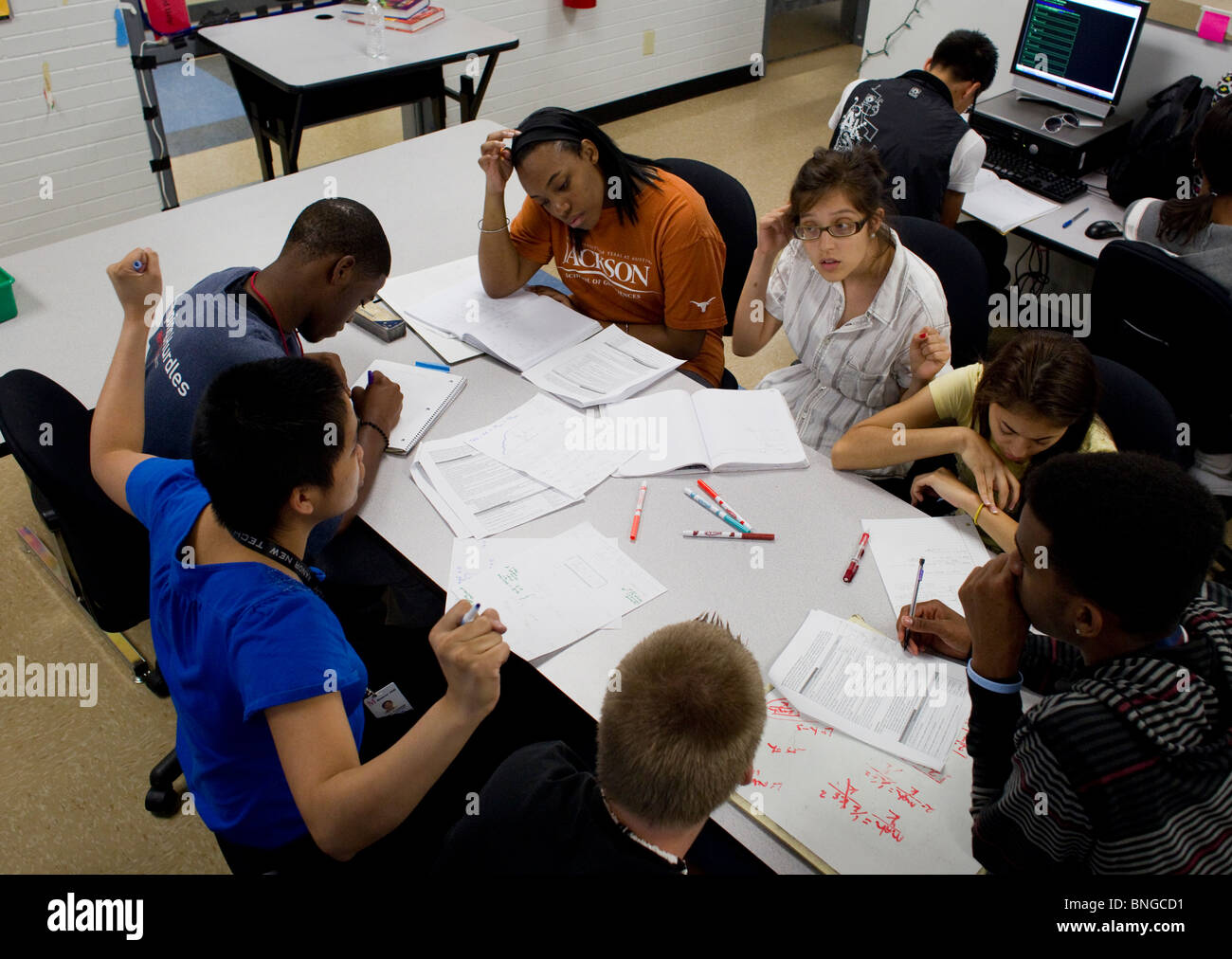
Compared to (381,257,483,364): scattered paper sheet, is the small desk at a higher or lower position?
higher

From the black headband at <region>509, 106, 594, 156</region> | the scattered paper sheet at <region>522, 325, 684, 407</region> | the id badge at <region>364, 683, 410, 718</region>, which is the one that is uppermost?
the black headband at <region>509, 106, 594, 156</region>

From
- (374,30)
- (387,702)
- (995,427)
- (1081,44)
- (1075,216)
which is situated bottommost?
(387,702)

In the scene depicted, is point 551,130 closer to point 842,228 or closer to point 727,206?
point 727,206

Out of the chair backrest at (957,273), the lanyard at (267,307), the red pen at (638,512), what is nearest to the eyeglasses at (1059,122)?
the chair backrest at (957,273)

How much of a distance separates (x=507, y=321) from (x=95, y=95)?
249cm

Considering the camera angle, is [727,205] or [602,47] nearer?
[727,205]

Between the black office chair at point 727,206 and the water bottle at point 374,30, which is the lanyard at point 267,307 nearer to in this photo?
the black office chair at point 727,206

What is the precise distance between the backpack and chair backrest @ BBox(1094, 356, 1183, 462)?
4.89 feet

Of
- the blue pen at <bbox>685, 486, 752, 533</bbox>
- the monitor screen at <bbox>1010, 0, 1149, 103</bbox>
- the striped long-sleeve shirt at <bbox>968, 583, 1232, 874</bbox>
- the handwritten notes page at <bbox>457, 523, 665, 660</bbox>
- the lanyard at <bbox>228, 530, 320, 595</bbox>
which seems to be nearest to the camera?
the striped long-sleeve shirt at <bbox>968, 583, 1232, 874</bbox>

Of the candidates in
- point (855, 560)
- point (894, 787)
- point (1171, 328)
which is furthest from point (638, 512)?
point (1171, 328)

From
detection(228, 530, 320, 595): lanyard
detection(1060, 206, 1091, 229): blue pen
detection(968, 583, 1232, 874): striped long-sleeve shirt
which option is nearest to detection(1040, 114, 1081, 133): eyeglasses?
detection(1060, 206, 1091, 229): blue pen

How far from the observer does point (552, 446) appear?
2.01 m

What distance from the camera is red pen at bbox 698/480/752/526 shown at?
183 cm

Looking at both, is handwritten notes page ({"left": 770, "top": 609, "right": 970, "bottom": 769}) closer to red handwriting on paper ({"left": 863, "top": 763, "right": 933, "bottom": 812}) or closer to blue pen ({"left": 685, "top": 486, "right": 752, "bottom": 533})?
red handwriting on paper ({"left": 863, "top": 763, "right": 933, "bottom": 812})
